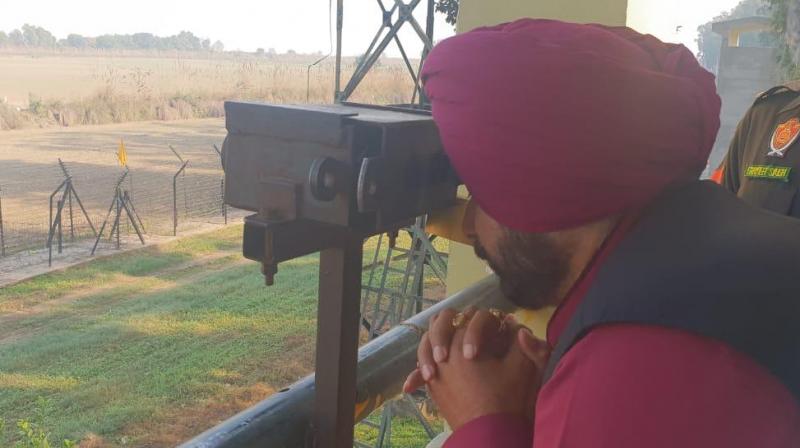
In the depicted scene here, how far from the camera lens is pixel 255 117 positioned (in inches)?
24.1

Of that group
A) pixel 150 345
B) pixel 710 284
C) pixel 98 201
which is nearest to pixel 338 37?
pixel 710 284

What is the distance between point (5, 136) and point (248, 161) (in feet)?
58.2

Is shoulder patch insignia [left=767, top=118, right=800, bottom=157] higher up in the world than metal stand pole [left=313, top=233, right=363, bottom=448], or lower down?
higher up

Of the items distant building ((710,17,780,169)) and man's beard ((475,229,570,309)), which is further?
distant building ((710,17,780,169))

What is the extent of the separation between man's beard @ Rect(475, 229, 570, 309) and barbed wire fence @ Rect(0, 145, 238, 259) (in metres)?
11.4

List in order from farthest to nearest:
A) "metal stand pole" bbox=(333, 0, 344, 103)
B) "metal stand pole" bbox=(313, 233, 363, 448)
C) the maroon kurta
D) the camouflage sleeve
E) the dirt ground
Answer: the dirt ground, "metal stand pole" bbox=(333, 0, 344, 103), the camouflage sleeve, "metal stand pole" bbox=(313, 233, 363, 448), the maroon kurta

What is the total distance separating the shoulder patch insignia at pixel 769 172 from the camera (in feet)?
4.62

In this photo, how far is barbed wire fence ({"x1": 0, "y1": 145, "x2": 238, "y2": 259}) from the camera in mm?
12930

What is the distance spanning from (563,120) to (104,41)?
2191 centimetres

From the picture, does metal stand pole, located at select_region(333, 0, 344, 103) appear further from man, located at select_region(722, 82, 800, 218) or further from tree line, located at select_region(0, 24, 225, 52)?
tree line, located at select_region(0, 24, 225, 52)

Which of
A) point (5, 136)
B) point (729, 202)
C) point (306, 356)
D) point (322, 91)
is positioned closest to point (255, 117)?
point (729, 202)

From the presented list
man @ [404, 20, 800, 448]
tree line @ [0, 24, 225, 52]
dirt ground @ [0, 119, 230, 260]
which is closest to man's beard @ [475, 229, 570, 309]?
man @ [404, 20, 800, 448]

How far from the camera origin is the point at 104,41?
20.3 m

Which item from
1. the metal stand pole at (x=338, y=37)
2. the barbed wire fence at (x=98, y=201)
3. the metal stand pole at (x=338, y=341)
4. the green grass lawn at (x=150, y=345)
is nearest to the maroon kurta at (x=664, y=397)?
the metal stand pole at (x=338, y=341)
